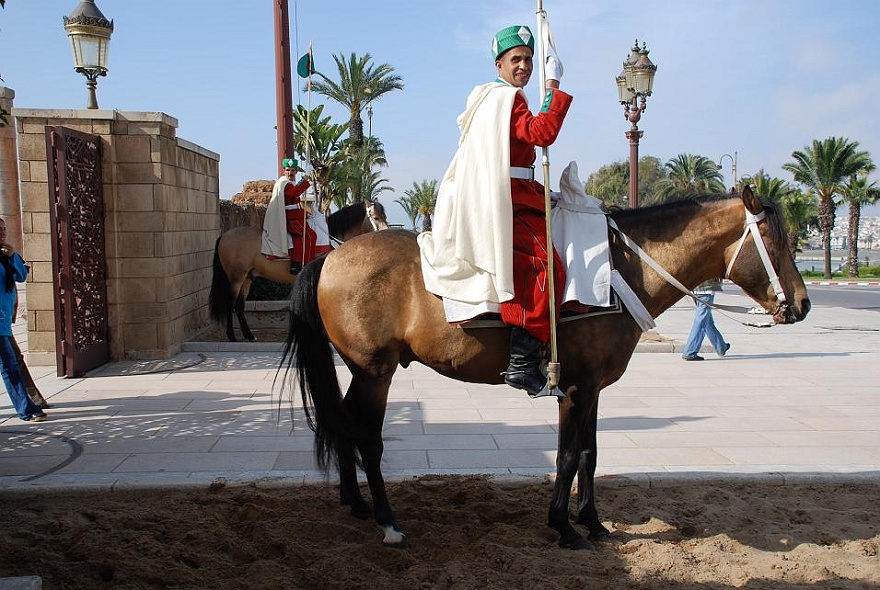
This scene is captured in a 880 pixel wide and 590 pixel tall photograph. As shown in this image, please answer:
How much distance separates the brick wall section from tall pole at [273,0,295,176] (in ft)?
8.84

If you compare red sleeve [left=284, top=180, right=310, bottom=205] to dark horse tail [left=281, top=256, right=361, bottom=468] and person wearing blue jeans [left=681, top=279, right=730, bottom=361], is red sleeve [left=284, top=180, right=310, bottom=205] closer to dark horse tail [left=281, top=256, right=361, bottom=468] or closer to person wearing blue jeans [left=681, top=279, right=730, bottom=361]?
person wearing blue jeans [left=681, top=279, right=730, bottom=361]

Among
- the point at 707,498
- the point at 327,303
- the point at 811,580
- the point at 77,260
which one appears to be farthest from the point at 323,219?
the point at 811,580

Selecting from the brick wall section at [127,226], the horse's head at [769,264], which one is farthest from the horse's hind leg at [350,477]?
the brick wall section at [127,226]

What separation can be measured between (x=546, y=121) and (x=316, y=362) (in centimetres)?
202

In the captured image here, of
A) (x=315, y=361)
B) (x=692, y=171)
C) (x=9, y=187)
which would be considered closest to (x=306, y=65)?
(x=315, y=361)

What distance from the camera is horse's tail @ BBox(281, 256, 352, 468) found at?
168 inches

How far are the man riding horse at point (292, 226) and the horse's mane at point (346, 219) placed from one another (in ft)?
1.43

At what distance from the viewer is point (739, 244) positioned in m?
4.07

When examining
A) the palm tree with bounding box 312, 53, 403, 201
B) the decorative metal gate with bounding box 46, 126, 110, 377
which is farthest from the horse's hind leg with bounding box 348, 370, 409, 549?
the palm tree with bounding box 312, 53, 403, 201

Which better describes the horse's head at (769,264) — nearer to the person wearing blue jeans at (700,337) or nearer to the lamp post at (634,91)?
the person wearing blue jeans at (700,337)

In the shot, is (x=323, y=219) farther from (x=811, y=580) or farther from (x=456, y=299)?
(x=811, y=580)

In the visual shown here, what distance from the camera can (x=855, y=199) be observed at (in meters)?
41.0

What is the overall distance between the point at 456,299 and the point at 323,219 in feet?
24.4

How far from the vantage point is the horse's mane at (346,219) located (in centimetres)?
1126
